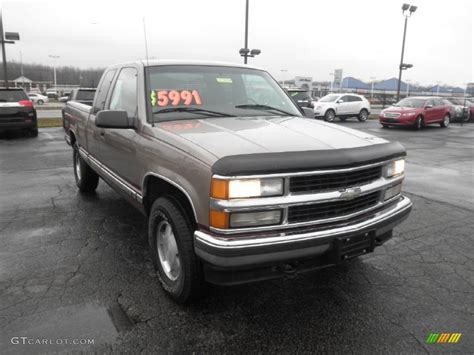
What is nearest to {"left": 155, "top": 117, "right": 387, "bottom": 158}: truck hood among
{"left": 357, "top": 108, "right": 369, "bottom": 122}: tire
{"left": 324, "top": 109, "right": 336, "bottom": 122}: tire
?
{"left": 324, "top": 109, "right": 336, "bottom": 122}: tire

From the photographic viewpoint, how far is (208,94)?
12.8 feet

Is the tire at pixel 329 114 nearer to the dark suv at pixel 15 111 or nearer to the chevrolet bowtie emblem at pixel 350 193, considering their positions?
the dark suv at pixel 15 111

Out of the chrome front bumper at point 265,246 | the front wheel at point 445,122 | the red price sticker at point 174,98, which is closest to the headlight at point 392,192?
the chrome front bumper at point 265,246

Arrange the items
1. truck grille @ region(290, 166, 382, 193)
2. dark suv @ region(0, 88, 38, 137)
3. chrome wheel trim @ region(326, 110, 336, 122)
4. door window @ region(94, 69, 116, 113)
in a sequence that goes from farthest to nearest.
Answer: chrome wheel trim @ region(326, 110, 336, 122) → dark suv @ region(0, 88, 38, 137) → door window @ region(94, 69, 116, 113) → truck grille @ region(290, 166, 382, 193)

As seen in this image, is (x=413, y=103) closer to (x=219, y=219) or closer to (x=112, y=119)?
(x=112, y=119)

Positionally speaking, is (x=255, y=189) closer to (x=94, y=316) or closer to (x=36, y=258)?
(x=94, y=316)

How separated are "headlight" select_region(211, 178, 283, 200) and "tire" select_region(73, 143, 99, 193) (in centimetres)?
416

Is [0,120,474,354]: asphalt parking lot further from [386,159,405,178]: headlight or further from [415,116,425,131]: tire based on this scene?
[415,116,425,131]: tire

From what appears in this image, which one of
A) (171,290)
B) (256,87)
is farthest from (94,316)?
(256,87)

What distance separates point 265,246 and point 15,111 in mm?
13134

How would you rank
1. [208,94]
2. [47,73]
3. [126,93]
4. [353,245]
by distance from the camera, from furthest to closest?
[47,73] < [126,93] < [208,94] < [353,245]

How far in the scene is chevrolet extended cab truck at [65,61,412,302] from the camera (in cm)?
251

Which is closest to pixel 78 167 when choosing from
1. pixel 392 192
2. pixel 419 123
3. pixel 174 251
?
pixel 174 251

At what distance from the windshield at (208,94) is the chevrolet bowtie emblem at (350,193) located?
1466 mm
